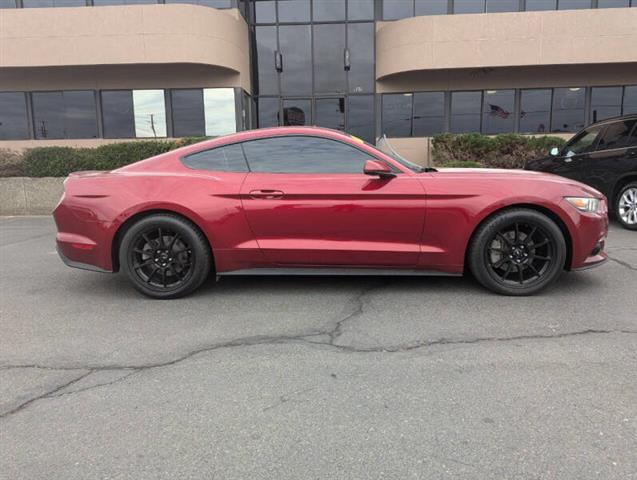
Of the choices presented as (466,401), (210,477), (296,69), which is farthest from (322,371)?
(296,69)

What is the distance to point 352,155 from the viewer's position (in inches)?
181

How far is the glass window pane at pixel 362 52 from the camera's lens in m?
16.1

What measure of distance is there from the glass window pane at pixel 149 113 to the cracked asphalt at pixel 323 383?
11.5 metres

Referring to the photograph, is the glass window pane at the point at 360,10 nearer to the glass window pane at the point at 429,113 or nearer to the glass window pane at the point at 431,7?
the glass window pane at the point at 431,7

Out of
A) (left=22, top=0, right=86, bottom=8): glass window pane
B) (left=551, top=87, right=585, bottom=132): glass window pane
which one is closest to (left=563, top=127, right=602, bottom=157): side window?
(left=551, top=87, right=585, bottom=132): glass window pane

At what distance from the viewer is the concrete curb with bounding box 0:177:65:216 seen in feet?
38.5

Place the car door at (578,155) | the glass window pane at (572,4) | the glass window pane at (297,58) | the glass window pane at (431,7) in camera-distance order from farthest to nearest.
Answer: the glass window pane at (297,58), the glass window pane at (431,7), the glass window pane at (572,4), the car door at (578,155)

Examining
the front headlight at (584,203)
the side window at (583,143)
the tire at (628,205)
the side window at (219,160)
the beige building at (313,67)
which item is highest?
the beige building at (313,67)

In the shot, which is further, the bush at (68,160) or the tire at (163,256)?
the bush at (68,160)

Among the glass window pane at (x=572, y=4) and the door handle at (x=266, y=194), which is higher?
the glass window pane at (x=572, y=4)

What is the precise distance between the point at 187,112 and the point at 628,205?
40.0 ft

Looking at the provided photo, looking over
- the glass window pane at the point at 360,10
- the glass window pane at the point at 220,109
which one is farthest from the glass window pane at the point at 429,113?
the glass window pane at the point at 220,109

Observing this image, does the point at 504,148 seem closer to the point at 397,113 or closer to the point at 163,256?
the point at 397,113

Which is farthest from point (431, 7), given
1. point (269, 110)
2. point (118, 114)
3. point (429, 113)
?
point (118, 114)
